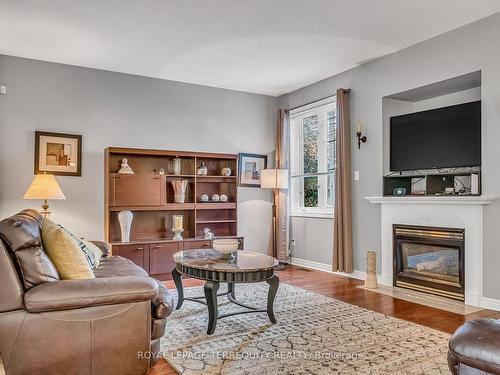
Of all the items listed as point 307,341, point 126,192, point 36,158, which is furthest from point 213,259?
point 36,158

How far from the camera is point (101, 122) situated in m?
5.26

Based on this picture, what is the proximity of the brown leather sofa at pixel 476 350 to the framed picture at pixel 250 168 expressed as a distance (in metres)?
4.74

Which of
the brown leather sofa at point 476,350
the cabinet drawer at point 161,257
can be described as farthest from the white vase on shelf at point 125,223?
the brown leather sofa at point 476,350

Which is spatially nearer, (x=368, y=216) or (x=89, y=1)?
(x=89, y=1)

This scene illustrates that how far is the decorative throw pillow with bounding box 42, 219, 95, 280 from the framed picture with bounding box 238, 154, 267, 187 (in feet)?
13.2

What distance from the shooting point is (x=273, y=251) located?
6.47 metres

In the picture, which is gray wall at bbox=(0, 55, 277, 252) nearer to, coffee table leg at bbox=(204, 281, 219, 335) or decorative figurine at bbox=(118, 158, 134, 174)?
decorative figurine at bbox=(118, 158, 134, 174)

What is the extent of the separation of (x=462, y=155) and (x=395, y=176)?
0.82 m

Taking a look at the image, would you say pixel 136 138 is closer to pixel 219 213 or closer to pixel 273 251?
pixel 219 213

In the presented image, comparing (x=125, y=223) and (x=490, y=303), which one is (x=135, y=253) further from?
(x=490, y=303)

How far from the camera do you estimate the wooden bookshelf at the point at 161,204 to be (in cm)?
509

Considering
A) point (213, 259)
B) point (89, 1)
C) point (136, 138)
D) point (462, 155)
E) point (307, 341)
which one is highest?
point (89, 1)

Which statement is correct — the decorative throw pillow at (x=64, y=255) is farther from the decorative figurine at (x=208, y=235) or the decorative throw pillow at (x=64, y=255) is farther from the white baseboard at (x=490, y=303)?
the white baseboard at (x=490, y=303)

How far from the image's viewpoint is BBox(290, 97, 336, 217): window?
19.0ft
